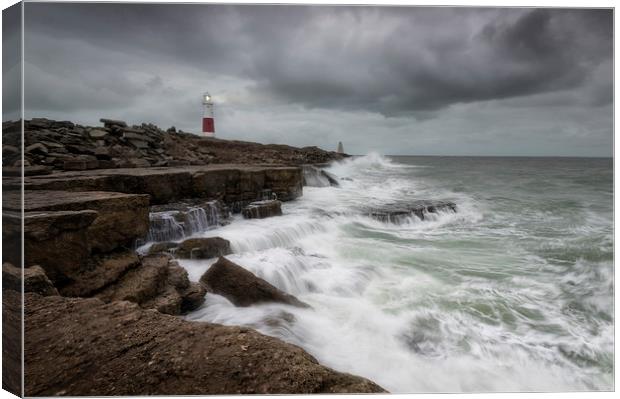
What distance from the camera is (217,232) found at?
5094mm

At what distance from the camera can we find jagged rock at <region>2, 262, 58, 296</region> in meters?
1.77

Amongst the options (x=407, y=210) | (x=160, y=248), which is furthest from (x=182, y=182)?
(x=407, y=210)

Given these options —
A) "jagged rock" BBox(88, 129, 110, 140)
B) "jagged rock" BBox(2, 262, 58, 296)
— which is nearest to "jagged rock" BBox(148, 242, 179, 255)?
"jagged rock" BBox(2, 262, 58, 296)

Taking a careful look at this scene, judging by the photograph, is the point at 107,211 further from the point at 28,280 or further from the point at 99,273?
the point at 28,280

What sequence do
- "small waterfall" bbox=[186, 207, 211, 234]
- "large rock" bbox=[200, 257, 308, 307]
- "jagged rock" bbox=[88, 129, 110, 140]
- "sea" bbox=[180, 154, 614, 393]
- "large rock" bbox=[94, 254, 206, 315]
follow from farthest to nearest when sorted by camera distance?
"jagged rock" bbox=[88, 129, 110, 140]
"small waterfall" bbox=[186, 207, 211, 234]
"large rock" bbox=[200, 257, 308, 307]
"large rock" bbox=[94, 254, 206, 315]
"sea" bbox=[180, 154, 614, 393]

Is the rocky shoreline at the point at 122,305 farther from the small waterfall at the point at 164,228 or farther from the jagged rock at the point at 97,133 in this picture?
the jagged rock at the point at 97,133

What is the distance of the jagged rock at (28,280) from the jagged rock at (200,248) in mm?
1916

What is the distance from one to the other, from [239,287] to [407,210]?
214 inches

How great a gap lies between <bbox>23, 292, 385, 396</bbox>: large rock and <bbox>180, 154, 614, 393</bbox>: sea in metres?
0.78

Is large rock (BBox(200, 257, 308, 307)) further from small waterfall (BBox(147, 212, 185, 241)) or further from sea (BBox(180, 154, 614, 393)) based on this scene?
small waterfall (BBox(147, 212, 185, 241))

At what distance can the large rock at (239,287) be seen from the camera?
9.36ft

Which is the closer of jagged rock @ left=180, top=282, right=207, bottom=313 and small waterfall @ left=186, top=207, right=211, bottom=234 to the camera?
jagged rock @ left=180, top=282, right=207, bottom=313

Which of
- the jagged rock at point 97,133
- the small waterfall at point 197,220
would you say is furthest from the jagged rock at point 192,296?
the jagged rock at point 97,133

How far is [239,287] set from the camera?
2.89 meters
